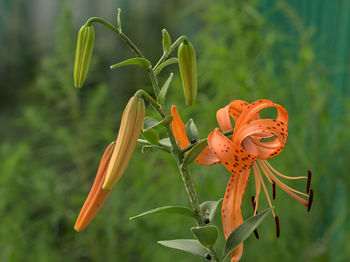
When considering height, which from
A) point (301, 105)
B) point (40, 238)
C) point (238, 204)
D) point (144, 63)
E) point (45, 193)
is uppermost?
point (144, 63)

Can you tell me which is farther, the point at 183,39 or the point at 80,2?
the point at 80,2

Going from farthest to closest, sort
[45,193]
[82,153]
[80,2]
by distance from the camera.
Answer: [80,2], [82,153], [45,193]

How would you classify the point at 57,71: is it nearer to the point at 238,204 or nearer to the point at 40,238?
the point at 40,238

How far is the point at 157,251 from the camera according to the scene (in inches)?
52.1

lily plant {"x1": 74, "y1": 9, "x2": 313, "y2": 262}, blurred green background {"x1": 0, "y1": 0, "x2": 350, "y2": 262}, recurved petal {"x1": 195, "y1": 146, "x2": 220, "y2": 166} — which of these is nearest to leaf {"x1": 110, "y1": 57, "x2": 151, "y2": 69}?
lily plant {"x1": 74, "y1": 9, "x2": 313, "y2": 262}

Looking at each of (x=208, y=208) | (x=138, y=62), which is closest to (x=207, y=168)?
(x=208, y=208)

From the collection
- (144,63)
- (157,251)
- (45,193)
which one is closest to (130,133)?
(144,63)

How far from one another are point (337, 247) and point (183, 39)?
1215 millimetres

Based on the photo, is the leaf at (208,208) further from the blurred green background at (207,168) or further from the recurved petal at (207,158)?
the blurred green background at (207,168)

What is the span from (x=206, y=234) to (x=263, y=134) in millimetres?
104

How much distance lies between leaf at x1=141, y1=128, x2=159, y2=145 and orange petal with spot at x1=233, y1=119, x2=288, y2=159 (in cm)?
7

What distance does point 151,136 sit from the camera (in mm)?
412

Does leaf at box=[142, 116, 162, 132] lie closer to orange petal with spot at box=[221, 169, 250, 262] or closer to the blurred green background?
orange petal with spot at box=[221, 169, 250, 262]

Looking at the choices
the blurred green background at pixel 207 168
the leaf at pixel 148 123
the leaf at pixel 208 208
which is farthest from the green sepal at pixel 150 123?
the blurred green background at pixel 207 168
